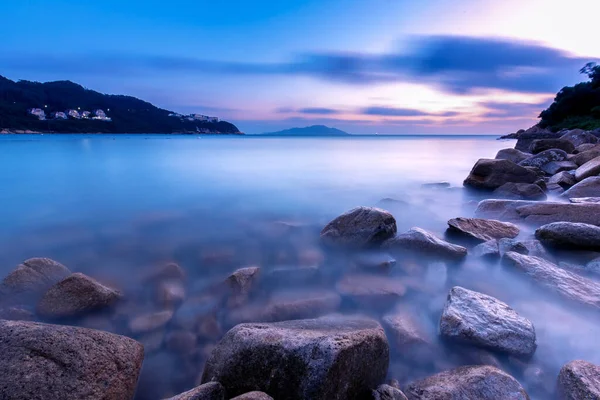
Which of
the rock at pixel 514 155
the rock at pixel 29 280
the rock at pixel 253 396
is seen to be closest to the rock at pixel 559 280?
the rock at pixel 253 396

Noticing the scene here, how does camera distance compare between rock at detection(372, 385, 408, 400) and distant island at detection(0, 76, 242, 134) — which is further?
distant island at detection(0, 76, 242, 134)

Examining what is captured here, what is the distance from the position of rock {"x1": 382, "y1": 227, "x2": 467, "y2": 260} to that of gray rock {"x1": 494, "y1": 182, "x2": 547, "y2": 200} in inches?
186

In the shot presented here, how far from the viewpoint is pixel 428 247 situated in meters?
4.74

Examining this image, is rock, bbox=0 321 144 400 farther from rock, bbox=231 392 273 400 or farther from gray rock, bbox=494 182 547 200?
gray rock, bbox=494 182 547 200

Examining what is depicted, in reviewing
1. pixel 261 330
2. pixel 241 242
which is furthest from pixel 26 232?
pixel 261 330

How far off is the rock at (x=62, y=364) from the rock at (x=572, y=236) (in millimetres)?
5274

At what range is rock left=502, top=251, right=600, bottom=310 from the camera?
3.49 m

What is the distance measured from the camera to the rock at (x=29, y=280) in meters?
3.51

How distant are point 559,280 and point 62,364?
4.63m

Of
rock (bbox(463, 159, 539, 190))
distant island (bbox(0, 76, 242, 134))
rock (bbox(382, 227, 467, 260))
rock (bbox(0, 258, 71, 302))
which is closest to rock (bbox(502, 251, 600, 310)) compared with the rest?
rock (bbox(382, 227, 467, 260))

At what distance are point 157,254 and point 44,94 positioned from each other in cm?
12230

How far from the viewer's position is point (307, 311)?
355cm

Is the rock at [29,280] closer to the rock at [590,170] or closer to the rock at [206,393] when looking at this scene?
the rock at [206,393]

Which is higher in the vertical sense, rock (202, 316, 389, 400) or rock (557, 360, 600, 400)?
rock (202, 316, 389, 400)
